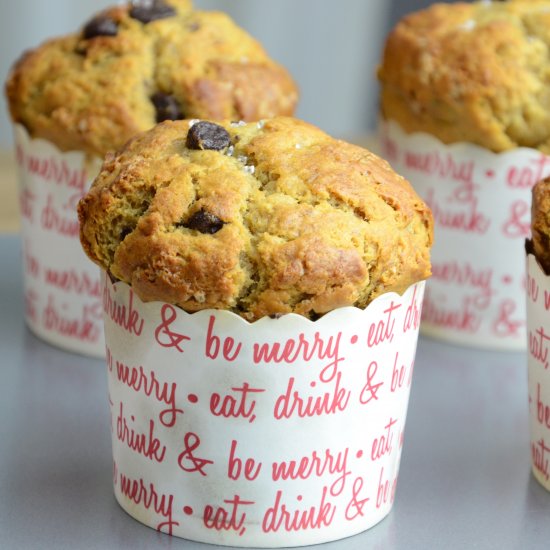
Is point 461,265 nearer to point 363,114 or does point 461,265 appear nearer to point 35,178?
point 35,178

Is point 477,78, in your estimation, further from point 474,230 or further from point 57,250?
point 57,250

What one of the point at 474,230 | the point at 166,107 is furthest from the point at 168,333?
the point at 474,230

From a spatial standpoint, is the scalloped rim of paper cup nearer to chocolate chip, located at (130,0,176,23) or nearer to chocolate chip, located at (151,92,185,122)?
chocolate chip, located at (151,92,185,122)

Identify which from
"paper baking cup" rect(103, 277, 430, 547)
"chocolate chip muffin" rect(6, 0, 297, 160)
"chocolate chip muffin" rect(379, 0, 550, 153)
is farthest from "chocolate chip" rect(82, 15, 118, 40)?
"paper baking cup" rect(103, 277, 430, 547)

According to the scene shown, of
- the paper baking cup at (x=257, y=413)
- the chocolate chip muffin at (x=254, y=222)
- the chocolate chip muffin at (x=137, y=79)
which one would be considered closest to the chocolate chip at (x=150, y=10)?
the chocolate chip muffin at (x=137, y=79)

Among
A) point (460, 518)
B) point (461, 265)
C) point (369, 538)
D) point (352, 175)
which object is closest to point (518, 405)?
point (461, 265)
